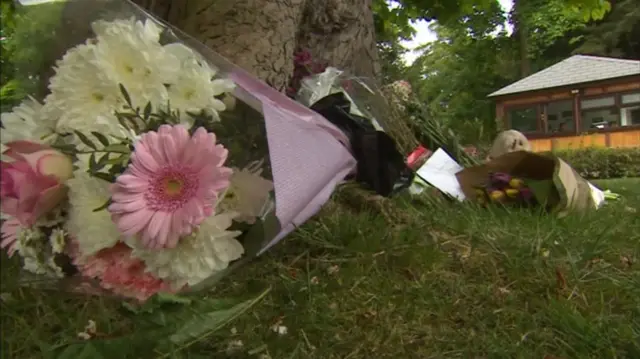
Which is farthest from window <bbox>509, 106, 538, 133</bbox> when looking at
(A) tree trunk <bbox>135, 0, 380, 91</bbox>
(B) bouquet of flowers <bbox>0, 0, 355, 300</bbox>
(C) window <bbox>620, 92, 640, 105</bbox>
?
(B) bouquet of flowers <bbox>0, 0, 355, 300</bbox>

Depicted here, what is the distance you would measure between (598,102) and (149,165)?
73.1 ft

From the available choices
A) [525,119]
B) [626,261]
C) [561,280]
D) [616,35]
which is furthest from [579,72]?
[561,280]

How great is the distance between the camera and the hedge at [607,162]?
1452cm

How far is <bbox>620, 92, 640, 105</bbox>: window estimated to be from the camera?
20016 millimetres

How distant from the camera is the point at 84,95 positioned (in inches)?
46.7

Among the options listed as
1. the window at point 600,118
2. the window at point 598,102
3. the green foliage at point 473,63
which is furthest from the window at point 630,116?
the green foliage at point 473,63

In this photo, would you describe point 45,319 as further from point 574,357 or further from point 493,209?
point 493,209

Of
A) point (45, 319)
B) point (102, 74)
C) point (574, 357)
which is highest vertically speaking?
point (102, 74)

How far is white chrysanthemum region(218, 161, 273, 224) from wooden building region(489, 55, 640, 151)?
62.8 feet

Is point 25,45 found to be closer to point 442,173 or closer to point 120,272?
point 120,272

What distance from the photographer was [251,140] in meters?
1.27

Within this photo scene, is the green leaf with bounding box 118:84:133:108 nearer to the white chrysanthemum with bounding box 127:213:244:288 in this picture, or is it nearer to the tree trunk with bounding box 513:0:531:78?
the white chrysanthemum with bounding box 127:213:244:288

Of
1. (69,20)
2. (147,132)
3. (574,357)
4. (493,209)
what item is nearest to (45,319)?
(147,132)

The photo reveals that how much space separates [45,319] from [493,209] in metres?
1.63
